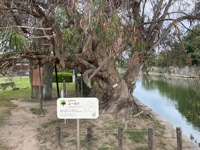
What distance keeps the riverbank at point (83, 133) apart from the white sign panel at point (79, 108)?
1162 millimetres

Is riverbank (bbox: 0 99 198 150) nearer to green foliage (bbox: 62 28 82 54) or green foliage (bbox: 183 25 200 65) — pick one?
green foliage (bbox: 62 28 82 54)

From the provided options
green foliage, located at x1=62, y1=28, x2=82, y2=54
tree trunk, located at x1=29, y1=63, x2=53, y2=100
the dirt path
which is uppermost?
green foliage, located at x1=62, y1=28, x2=82, y2=54

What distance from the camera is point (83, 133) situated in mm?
7301

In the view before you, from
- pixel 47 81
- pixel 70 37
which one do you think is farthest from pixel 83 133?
pixel 47 81

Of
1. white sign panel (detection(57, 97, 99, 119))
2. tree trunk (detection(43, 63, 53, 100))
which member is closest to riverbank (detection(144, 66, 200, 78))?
white sign panel (detection(57, 97, 99, 119))

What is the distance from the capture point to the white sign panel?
18.2ft

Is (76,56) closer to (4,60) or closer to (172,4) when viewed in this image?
(4,60)

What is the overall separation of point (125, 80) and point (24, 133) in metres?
3.38

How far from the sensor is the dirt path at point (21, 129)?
7031 mm

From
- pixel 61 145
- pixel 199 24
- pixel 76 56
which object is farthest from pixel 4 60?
pixel 199 24

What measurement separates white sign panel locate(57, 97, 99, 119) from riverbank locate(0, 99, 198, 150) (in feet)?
3.81

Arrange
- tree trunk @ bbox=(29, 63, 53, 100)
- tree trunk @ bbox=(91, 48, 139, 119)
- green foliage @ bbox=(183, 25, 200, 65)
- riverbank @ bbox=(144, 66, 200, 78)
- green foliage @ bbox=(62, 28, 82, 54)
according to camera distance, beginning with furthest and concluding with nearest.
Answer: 1. tree trunk @ bbox=(29, 63, 53, 100)
2. green foliage @ bbox=(183, 25, 200, 65)
3. riverbank @ bbox=(144, 66, 200, 78)
4. tree trunk @ bbox=(91, 48, 139, 119)
5. green foliage @ bbox=(62, 28, 82, 54)

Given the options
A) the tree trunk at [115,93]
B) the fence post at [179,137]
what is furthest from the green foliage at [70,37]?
the fence post at [179,137]

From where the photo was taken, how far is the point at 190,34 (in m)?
11.1
